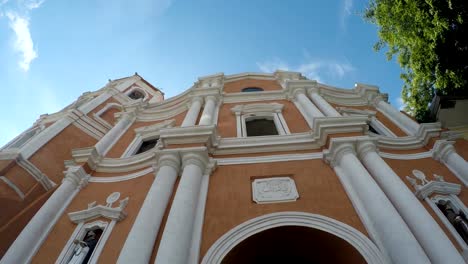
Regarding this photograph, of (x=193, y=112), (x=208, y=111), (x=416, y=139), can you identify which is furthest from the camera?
(x=193, y=112)

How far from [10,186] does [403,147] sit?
1327 cm

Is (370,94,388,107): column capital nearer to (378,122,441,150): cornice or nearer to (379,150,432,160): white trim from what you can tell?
(378,122,441,150): cornice

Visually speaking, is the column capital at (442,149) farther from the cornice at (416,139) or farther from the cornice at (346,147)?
the cornice at (346,147)

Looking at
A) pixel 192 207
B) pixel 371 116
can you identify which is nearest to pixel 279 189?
pixel 192 207

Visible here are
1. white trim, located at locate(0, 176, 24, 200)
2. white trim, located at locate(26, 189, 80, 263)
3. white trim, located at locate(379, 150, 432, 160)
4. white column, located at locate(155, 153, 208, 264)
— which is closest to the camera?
white column, located at locate(155, 153, 208, 264)

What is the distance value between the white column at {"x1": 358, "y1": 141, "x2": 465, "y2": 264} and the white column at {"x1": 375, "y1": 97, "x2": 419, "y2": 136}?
407cm

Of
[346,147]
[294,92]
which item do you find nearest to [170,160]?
[346,147]

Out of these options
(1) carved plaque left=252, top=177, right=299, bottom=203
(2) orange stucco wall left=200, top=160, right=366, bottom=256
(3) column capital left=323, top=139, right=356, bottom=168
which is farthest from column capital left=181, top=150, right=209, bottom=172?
(3) column capital left=323, top=139, right=356, bottom=168

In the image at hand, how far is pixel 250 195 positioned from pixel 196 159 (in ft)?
5.86

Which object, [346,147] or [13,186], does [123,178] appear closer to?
[13,186]

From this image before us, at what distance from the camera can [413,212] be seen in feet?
21.6

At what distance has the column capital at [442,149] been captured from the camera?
966 centimetres

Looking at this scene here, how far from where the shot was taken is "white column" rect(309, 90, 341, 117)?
11375mm

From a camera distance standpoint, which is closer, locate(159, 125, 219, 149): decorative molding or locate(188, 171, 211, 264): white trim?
locate(188, 171, 211, 264): white trim
